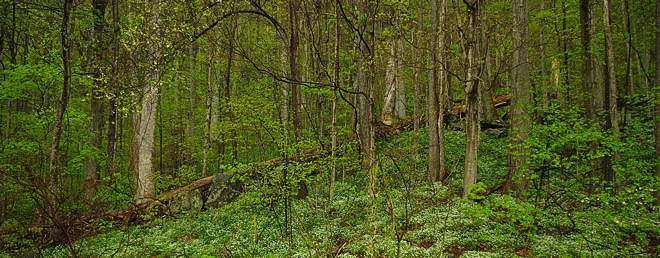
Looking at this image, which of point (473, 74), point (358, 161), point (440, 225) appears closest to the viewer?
point (473, 74)

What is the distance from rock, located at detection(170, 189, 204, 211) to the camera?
11945 mm

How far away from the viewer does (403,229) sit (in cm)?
791

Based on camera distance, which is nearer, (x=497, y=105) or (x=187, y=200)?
(x=187, y=200)

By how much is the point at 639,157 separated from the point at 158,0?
1701 centimetres

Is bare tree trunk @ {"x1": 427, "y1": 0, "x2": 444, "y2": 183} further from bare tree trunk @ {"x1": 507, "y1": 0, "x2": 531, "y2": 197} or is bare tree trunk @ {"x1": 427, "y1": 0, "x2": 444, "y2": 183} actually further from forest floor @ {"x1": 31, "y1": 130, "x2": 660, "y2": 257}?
bare tree trunk @ {"x1": 507, "y1": 0, "x2": 531, "y2": 197}

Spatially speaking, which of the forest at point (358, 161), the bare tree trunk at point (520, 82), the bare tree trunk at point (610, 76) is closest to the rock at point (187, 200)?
the forest at point (358, 161)

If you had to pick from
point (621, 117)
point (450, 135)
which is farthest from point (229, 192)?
point (621, 117)

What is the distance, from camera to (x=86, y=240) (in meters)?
9.31

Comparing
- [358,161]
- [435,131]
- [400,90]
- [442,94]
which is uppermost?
[400,90]

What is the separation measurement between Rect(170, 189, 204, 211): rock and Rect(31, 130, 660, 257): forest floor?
21.3 inches

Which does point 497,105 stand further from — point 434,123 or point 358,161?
point 358,161

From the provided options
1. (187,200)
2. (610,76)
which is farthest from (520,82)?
(187,200)

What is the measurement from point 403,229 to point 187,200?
882 centimetres

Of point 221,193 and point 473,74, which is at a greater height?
point 473,74
